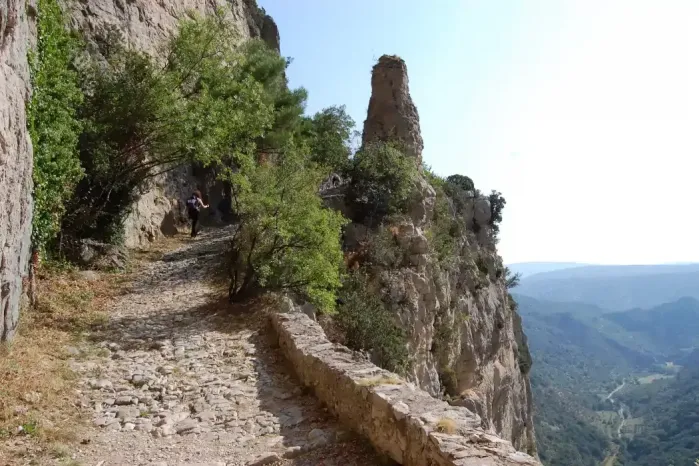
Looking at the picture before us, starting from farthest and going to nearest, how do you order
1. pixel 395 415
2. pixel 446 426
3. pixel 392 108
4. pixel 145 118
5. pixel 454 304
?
pixel 392 108, pixel 454 304, pixel 145 118, pixel 395 415, pixel 446 426

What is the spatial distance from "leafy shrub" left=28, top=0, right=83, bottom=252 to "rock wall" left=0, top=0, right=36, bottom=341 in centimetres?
87

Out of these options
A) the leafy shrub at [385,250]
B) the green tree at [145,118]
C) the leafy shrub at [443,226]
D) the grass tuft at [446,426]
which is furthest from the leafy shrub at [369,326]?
the grass tuft at [446,426]

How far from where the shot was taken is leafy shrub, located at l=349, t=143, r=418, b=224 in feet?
67.3

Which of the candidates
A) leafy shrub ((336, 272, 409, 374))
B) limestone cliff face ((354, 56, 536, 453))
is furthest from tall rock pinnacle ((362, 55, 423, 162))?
leafy shrub ((336, 272, 409, 374))

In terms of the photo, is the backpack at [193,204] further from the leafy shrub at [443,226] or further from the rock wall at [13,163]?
the leafy shrub at [443,226]

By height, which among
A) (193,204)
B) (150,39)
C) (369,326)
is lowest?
(369,326)

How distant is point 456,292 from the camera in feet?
85.0

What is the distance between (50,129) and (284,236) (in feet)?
18.8

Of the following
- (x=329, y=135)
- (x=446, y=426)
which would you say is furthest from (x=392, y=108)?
(x=446, y=426)

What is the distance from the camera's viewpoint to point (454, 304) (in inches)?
981

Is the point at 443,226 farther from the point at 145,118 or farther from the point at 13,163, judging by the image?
the point at 13,163

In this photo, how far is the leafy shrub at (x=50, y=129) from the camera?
10891 mm

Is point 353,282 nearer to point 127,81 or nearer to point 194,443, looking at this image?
point 127,81

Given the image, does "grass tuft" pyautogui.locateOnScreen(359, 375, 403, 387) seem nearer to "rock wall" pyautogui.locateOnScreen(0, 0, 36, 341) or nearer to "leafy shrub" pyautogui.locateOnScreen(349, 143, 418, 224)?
"rock wall" pyautogui.locateOnScreen(0, 0, 36, 341)
